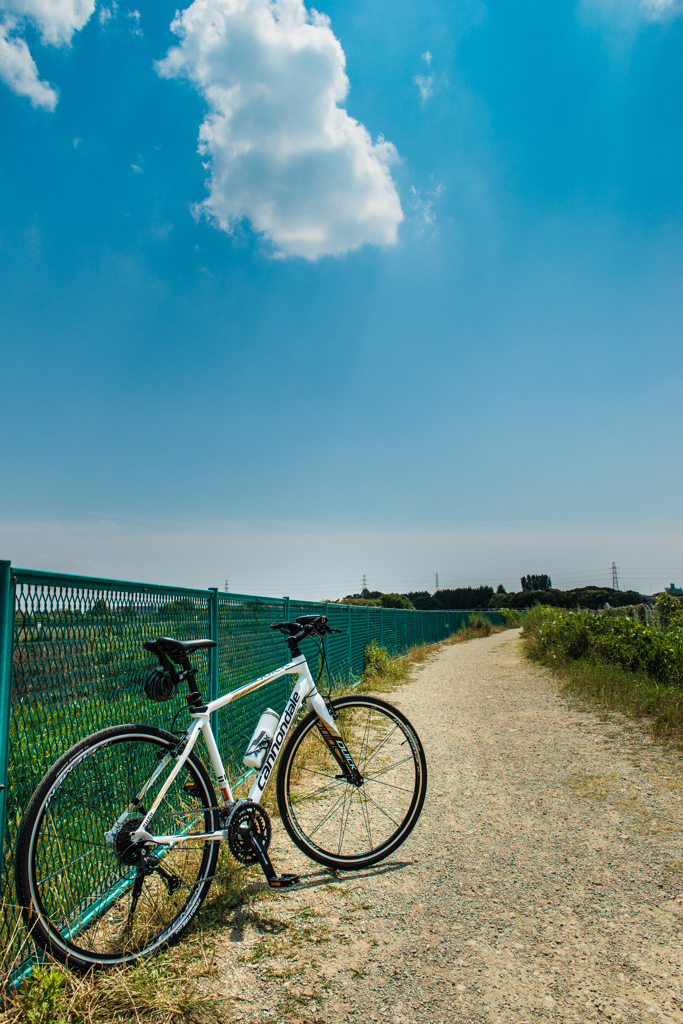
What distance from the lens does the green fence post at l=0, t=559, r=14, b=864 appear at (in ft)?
6.70

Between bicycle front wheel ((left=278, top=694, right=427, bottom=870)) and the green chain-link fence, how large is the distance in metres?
0.95

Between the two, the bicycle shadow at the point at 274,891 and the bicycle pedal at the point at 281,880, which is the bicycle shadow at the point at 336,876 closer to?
the bicycle shadow at the point at 274,891

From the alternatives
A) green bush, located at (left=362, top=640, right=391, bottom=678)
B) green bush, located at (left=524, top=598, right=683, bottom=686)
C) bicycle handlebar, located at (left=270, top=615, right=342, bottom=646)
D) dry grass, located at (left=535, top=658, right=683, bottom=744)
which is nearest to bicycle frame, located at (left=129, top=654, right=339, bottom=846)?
bicycle handlebar, located at (left=270, top=615, right=342, bottom=646)

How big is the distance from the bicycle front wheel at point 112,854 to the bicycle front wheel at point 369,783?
2.40ft

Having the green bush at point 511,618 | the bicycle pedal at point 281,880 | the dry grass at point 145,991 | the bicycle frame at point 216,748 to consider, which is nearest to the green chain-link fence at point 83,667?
the dry grass at point 145,991

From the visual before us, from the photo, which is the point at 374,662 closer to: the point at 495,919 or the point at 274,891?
the point at 274,891

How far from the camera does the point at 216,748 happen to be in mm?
2918

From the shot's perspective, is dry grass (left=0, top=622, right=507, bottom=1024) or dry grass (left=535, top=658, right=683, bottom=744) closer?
dry grass (left=0, top=622, right=507, bottom=1024)

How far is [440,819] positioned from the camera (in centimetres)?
417

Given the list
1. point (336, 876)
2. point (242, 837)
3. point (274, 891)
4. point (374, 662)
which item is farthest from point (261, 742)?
point (374, 662)

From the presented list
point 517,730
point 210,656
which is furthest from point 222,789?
point 517,730

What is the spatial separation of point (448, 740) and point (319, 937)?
4317mm

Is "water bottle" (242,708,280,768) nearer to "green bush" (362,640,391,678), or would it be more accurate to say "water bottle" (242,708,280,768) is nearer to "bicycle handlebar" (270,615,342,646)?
"bicycle handlebar" (270,615,342,646)

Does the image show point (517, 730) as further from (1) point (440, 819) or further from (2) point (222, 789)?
(2) point (222, 789)
